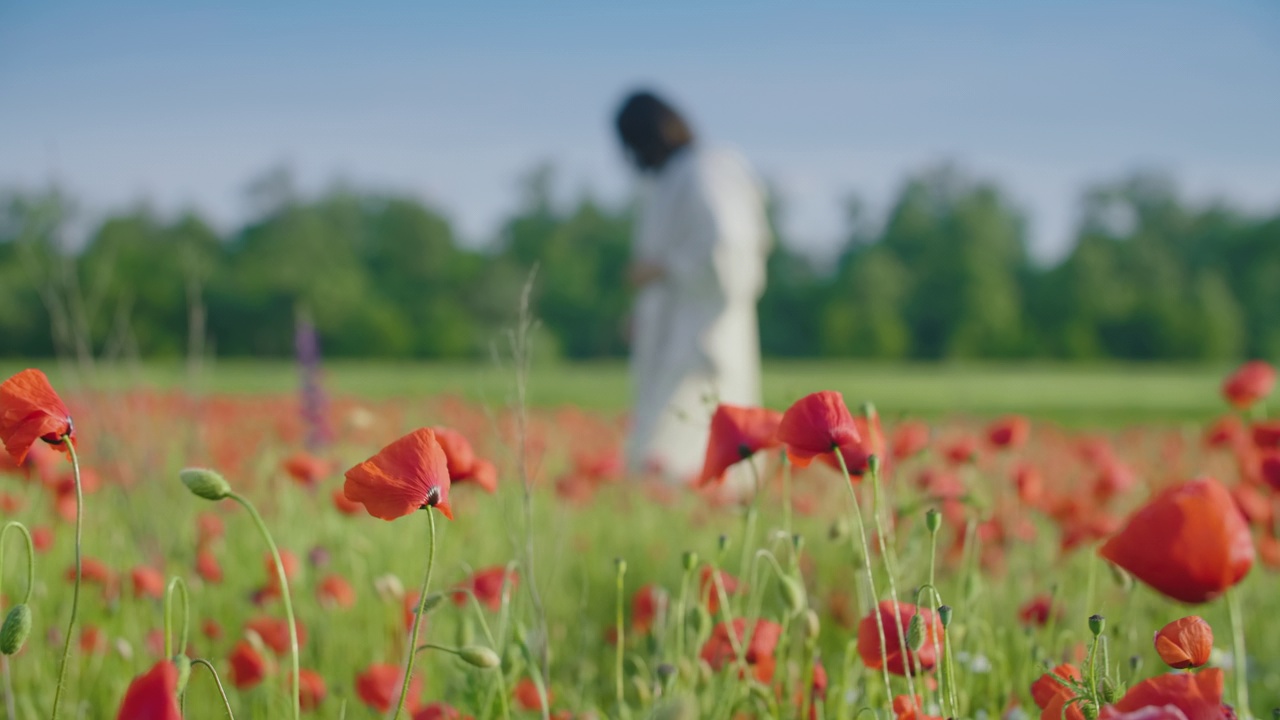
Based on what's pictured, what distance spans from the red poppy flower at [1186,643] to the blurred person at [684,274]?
3501 mm

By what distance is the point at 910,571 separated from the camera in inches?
61.9

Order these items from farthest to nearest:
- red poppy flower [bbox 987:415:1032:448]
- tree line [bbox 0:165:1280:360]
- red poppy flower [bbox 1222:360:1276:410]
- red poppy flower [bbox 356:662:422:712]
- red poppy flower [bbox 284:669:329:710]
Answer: tree line [bbox 0:165:1280:360], red poppy flower [bbox 1222:360:1276:410], red poppy flower [bbox 987:415:1032:448], red poppy flower [bbox 284:669:329:710], red poppy flower [bbox 356:662:422:712]

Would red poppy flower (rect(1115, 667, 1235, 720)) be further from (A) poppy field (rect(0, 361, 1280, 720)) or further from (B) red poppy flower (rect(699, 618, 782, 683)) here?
(B) red poppy flower (rect(699, 618, 782, 683))

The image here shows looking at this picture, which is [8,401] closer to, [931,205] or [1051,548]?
[1051,548]

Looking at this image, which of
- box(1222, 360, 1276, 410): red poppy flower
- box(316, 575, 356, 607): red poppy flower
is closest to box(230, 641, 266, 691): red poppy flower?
box(316, 575, 356, 607): red poppy flower

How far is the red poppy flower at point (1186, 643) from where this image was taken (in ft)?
2.58

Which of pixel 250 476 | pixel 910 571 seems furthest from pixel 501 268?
pixel 910 571

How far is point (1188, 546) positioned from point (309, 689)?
123 centimetres

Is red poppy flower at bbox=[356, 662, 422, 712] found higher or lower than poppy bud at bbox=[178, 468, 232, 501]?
lower

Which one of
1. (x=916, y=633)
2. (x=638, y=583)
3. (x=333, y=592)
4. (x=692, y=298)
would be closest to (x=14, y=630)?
(x=916, y=633)

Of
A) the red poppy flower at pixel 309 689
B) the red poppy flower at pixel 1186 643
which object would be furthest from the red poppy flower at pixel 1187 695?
the red poppy flower at pixel 309 689

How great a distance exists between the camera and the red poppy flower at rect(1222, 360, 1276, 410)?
194cm

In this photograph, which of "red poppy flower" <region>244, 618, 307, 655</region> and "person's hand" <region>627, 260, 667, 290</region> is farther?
"person's hand" <region>627, 260, 667, 290</region>

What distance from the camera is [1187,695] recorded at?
642 millimetres
